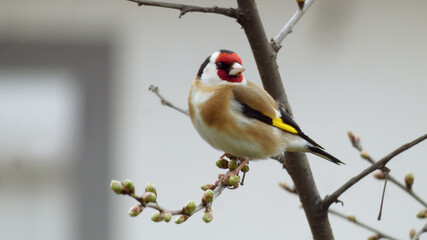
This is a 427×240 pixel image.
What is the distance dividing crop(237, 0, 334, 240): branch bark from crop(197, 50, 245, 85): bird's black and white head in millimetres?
333

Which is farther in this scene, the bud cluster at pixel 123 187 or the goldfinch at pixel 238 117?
the goldfinch at pixel 238 117

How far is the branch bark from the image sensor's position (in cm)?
196

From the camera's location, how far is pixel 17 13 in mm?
4523

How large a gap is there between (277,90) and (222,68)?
397 mm

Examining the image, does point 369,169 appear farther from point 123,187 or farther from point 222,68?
point 222,68

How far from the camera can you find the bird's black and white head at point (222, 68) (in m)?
2.43

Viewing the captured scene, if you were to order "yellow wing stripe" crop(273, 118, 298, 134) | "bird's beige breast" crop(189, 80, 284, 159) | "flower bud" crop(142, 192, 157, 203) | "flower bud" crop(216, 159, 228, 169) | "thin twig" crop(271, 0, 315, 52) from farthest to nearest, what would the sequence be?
"yellow wing stripe" crop(273, 118, 298, 134) < "bird's beige breast" crop(189, 80, 284, 159) < "flower bud" crop(216, 159, 228, 169) < "thin twig" crop(271, 0, 315, 52) < "flower bud" crop(142, 192, 157, 203)

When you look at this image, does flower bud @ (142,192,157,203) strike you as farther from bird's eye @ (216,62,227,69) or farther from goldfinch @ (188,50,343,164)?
bird's eye @ (216,62,227,69)

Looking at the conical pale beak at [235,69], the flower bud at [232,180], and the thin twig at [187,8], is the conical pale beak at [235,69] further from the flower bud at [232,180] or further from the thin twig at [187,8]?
the flower bud at [232,180]

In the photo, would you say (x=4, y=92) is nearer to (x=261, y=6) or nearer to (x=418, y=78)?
(x=261, y=6)

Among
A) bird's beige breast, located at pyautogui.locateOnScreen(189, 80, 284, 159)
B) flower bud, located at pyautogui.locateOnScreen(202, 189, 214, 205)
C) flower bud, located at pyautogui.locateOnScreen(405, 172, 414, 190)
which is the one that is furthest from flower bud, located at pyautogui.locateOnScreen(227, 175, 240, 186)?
flower bud, located at pyautogui.locateOnScreen(405, 172, 414, 190)

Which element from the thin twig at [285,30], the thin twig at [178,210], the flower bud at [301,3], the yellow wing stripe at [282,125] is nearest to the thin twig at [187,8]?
the thin twig at [285,30]

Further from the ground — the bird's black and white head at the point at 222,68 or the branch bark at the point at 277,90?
the bird's black and white head at the point at 222,68

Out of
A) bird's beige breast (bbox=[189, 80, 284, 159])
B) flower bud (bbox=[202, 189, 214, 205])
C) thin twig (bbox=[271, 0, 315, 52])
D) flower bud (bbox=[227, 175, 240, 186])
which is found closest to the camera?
flower bud (bbox=[202, 189, 214, 205])
